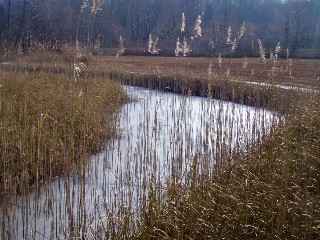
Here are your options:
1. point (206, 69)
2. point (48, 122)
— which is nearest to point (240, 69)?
point (206, 69)

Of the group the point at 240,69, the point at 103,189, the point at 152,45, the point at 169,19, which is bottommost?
the point at 103,189

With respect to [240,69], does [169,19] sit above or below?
above

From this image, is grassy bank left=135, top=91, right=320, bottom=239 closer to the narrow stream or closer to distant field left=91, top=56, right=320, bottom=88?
the narrow stream

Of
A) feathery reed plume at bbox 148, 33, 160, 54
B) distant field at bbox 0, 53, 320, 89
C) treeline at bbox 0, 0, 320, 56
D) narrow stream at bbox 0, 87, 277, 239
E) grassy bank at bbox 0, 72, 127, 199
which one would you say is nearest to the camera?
narrow stream at bbox 0, 87, 277, 239

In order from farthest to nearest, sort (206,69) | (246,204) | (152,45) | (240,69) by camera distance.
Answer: (206,69), (240,69), (152,45), (246,204)

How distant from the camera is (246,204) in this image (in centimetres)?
303

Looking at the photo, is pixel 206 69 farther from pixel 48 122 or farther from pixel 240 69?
pixel 48 122

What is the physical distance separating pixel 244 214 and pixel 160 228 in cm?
68

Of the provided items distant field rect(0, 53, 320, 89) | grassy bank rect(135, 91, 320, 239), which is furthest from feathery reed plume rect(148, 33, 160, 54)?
grassy bank rect(135, 91, 320, 239)

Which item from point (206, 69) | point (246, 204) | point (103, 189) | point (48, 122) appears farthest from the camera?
point (206, 69)

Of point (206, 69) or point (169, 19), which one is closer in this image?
point (206, 69)

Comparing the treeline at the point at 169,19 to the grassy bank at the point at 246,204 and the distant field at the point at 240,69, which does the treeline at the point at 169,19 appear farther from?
the grassy bank at the point at 246,204

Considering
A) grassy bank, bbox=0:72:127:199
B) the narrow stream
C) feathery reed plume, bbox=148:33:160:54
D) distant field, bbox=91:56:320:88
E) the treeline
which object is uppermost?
the treeline

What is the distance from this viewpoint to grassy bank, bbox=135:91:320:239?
2.86 m
